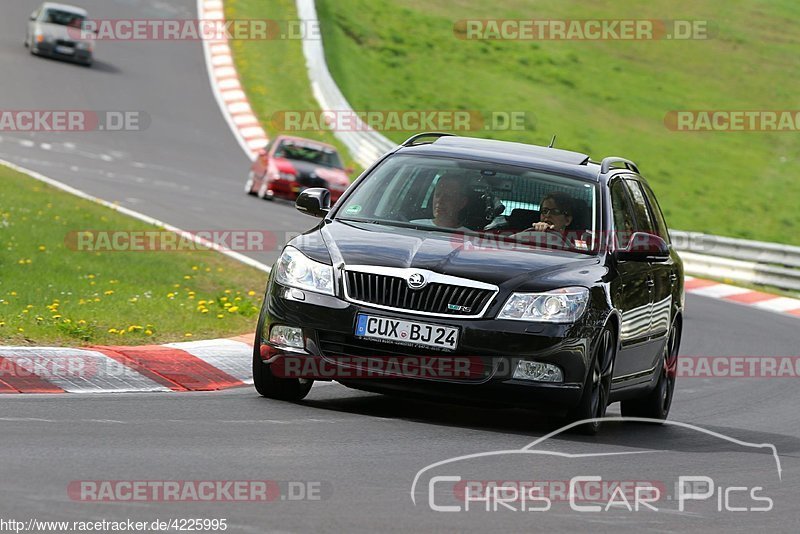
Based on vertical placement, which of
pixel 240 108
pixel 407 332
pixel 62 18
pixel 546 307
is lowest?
pixel 240 108

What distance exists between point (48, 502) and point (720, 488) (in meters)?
3.43

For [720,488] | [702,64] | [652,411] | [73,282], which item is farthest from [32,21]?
[720,488]

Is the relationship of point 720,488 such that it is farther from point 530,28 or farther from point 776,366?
point 530,28

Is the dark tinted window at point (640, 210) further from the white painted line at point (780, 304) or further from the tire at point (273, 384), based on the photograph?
the white painted line at point (780, 304)

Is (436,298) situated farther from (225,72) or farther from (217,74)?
(225,72)

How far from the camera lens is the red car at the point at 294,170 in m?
27.1

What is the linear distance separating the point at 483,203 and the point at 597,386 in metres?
1.38

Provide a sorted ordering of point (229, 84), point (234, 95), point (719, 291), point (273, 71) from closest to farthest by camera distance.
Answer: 1. point (719, 291)
2. point (234, 95)
3. point (229, 84)
4. point (273, 71)

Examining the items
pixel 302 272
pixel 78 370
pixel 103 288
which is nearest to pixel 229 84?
pixel 103 288

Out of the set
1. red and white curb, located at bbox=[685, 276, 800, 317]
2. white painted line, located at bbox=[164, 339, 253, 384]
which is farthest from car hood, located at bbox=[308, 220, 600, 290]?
red and white curb, located at bbox=[685, 276, 800, 317]

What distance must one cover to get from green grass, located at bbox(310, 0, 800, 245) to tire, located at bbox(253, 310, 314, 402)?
24.9 meters

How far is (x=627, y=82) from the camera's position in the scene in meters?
47.9

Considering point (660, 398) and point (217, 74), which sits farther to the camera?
point (217, 74)

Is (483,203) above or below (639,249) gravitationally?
above
